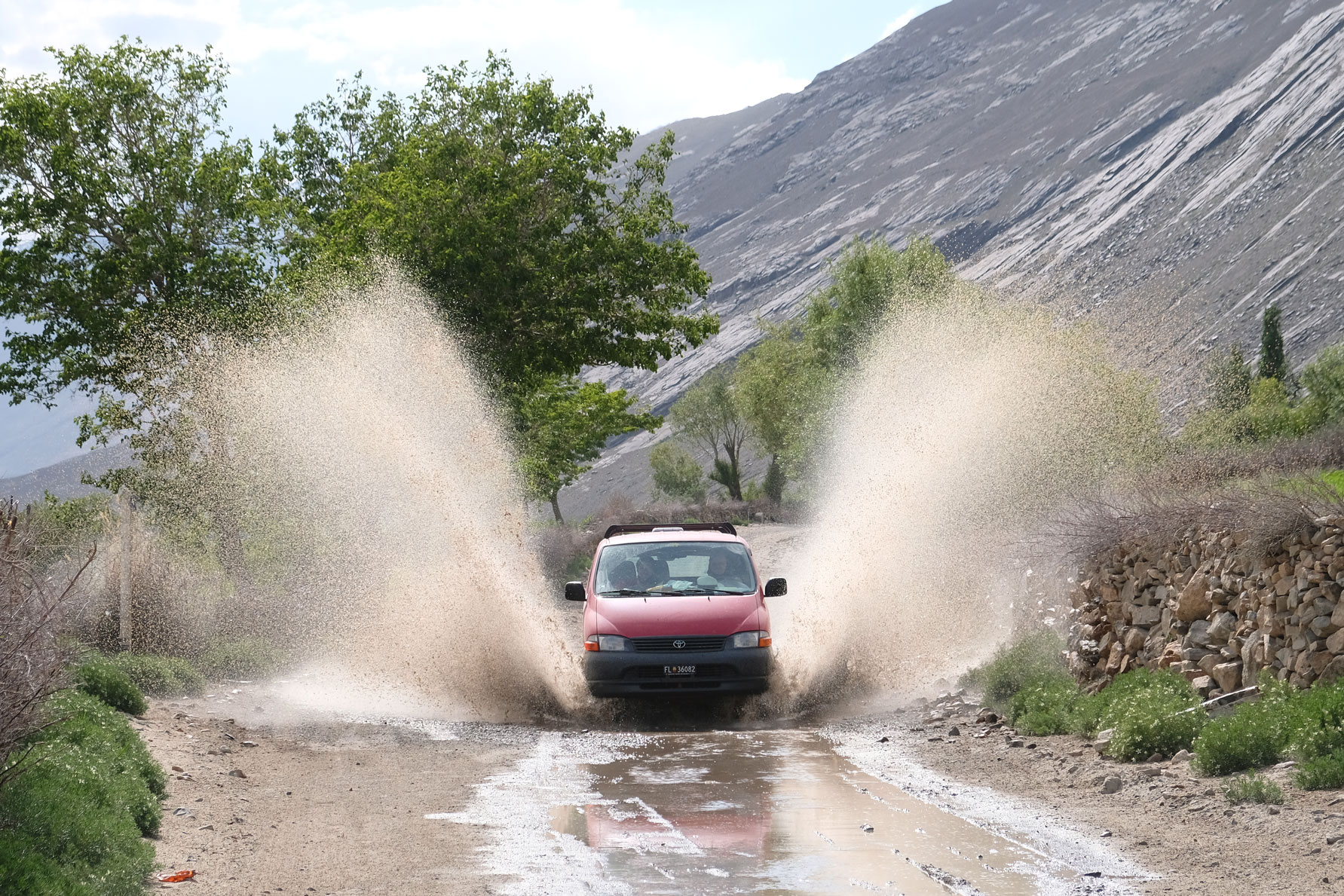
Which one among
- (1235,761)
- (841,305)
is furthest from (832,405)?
(1235,761)

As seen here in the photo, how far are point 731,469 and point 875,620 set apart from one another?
285 feet

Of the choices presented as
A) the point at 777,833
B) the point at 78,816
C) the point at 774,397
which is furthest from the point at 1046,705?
the point at 774,397

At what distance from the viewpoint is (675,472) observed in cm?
13738

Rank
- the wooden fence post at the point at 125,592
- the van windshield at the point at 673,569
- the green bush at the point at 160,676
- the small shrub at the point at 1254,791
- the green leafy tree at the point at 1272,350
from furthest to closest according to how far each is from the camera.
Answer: the green leafy tree at the point at 1272,350 < the wooden fence post at the point at 125,592 < the green bush at the point at 160,676 < the van windshield at the point at 673,569 < the small shrub at the point at 1254,791

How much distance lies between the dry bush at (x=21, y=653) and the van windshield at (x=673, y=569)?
6.86 metres

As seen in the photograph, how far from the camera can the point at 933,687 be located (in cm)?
1487

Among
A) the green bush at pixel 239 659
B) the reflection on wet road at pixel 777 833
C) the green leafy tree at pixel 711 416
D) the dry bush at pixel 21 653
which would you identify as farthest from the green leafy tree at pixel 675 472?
the dry bush at pixel 21 653

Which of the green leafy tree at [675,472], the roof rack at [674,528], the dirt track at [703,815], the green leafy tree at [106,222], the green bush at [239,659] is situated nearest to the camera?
the dirt track at [703,815]

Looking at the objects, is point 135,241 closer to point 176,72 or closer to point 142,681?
point 176,72

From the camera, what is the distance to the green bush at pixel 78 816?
6.18 metres

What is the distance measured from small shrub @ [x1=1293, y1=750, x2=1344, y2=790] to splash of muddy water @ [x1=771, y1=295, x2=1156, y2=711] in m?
6.42

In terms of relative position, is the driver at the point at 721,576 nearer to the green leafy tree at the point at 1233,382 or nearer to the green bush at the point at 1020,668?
the green bush at the point at 1020,668

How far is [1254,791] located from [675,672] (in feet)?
19.5

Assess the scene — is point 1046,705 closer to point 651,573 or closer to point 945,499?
point 651,573
